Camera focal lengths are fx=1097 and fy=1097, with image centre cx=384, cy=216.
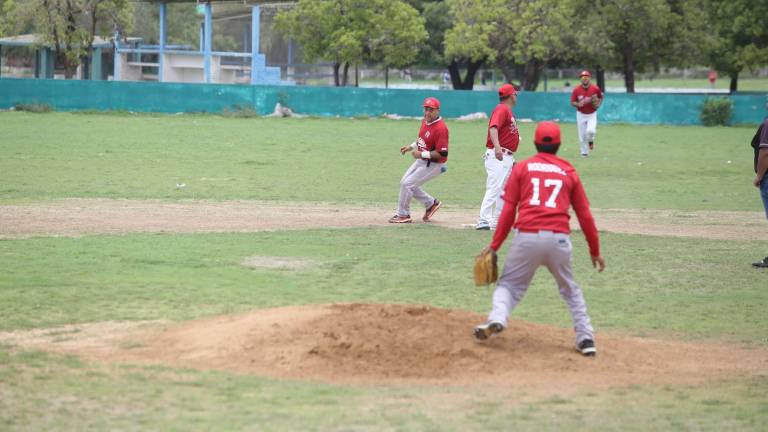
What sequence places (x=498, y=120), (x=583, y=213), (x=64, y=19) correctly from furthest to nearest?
1. (x=64, y=19)
2. (x=498, y=120)
3. (x=583, y=213)

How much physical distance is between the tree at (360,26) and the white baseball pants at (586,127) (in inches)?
1237

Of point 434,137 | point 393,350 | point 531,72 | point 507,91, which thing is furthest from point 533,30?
point 393,350

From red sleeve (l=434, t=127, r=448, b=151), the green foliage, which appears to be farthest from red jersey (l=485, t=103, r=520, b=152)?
the green foliage

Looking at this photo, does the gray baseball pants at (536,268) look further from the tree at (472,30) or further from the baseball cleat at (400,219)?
the tree at (472,30)

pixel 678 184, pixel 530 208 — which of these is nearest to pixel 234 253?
pixel 530 208

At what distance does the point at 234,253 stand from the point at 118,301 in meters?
3.21

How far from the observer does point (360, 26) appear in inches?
2367

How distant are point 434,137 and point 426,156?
1.07ft

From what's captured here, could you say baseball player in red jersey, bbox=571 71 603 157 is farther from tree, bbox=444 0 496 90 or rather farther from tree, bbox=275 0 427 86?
tree, bbox=275 0 427 86

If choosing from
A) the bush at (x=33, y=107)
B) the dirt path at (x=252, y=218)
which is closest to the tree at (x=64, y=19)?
the bush at (x=33, y=107)

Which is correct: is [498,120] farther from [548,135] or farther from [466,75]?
[466,75]

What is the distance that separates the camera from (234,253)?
45.6 feet

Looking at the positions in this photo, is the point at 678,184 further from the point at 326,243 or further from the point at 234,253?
the point at 234,253

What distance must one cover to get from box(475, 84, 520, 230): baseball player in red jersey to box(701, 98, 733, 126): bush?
31.9m
